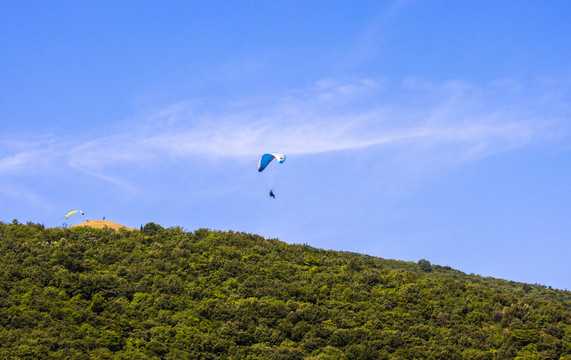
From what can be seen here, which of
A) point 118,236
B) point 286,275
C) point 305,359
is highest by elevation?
point 118,236

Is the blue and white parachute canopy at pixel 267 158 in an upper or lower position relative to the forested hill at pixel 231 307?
upper

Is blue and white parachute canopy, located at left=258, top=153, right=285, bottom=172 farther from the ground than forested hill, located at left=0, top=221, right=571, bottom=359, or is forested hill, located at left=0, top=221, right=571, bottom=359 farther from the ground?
blue and white parachute canopy, located at left=258, top=153, right=285, bottom=172

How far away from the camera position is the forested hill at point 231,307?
6222cm

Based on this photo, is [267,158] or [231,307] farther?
[267,158]

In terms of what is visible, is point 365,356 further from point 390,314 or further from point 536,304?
point 536,304

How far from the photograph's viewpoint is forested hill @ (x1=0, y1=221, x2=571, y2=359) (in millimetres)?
62219

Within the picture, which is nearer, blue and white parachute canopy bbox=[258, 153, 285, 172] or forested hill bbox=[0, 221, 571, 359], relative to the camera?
forested hill bbox=[0, 221, 571, 359]

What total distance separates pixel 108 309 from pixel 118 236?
22.6m

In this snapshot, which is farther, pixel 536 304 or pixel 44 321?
pixel 536 304

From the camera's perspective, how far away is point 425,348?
64688 millimetres

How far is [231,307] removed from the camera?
6956 cm

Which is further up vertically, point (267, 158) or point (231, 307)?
point (267, 158)

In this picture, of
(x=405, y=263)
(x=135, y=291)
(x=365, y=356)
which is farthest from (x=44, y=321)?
(x=405, y=263)

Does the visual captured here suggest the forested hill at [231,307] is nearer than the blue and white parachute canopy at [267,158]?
Yes
